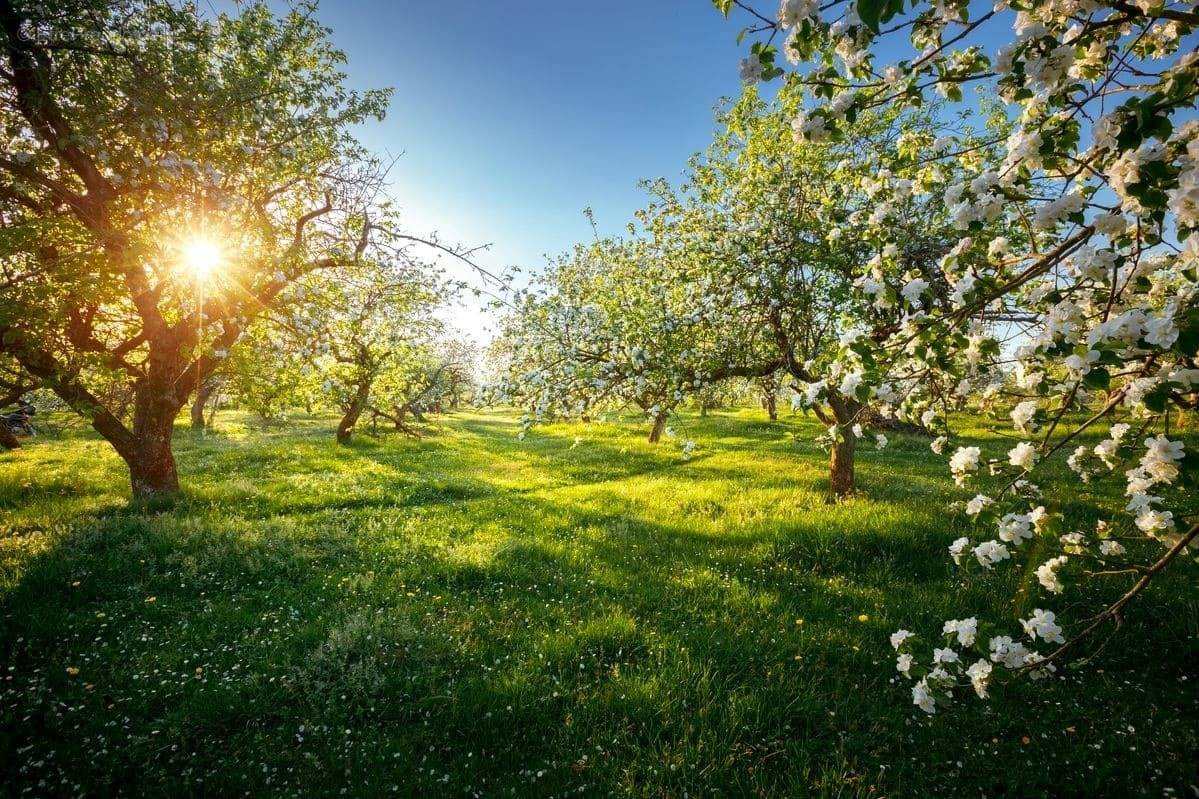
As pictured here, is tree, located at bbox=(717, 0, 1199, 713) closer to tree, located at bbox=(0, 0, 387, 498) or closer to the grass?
the grass

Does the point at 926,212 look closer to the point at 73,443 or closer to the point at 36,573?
the point at 36,573

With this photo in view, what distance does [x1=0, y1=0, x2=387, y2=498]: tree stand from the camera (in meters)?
5.92

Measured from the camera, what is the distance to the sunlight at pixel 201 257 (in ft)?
24.3

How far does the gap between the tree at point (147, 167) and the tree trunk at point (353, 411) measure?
42.0ft

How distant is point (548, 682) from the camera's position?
5.66m

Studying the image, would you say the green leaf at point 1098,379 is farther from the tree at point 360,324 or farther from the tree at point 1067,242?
the tree at point 360,324

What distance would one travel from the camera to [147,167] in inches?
245

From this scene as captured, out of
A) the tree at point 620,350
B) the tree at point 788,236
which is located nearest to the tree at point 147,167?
the tree at point 620,350

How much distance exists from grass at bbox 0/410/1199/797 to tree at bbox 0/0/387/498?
437cm

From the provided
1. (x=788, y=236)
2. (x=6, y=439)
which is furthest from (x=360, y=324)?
(x=6, y=439)

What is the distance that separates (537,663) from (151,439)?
492 inches

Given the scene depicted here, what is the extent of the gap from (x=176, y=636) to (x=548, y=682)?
16.8ft

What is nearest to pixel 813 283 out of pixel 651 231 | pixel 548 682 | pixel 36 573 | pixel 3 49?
pixel 651 231


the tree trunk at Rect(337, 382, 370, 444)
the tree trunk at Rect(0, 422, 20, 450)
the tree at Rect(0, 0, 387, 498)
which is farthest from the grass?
the tree trunk at Rect(0, 422, 20, 450)
